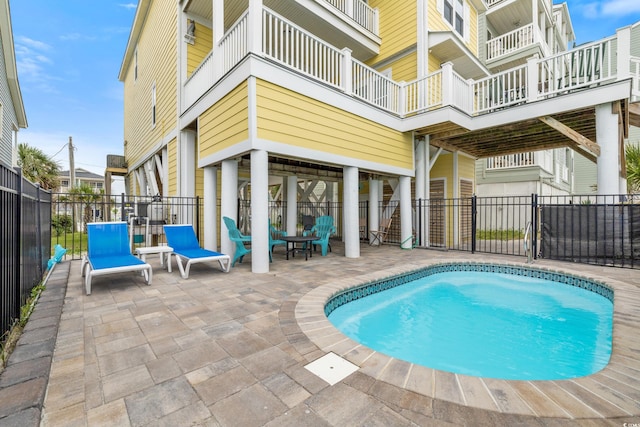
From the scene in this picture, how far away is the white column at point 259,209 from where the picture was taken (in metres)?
5.52

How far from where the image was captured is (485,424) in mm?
1601

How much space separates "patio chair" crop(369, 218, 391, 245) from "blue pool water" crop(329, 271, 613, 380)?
4.53 meters

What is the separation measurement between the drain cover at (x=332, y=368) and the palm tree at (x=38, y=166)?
20.7m

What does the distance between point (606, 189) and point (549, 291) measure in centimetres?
328

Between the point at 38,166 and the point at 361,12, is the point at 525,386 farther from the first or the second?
the point at 38,166

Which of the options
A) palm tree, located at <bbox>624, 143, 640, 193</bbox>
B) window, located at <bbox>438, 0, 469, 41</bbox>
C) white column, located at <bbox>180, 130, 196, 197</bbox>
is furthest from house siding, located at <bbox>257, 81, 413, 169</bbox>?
palm tree, located at <bbox>624, 143, 640, 193</bbox>

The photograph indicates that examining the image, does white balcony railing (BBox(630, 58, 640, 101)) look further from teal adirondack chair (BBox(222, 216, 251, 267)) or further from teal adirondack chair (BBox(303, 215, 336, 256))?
teal adirondack chair (BBox(222, 216, 251, 267))

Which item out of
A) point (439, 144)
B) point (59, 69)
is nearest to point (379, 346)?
point (439, 144)

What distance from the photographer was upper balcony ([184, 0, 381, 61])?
7902 mm

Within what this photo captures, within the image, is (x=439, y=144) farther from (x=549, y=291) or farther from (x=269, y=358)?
(x=269, y=358)

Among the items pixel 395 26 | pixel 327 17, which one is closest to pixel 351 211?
pixel 327 17

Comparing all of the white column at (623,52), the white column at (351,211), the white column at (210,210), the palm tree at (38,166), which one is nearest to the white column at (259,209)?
the white column at (210,210)

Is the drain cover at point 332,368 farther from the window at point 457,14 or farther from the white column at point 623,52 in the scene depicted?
the window at point 457,14

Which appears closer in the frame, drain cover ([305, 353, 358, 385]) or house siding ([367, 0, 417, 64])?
drain cover ([305, 353, 358, 385])
